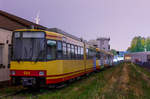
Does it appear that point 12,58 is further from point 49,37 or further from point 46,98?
point 46,98

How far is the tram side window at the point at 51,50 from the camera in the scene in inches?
400

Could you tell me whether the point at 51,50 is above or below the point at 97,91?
above

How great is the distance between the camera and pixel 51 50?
10.3m

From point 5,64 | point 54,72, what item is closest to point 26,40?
point 54,72

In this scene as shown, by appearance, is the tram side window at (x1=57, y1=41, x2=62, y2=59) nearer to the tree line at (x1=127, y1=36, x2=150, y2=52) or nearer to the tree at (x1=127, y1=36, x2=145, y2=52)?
the tree line at (x1=127, y1=36, x2=150, y2=52)

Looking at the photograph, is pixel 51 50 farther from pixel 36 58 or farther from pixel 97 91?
pixel 97 91

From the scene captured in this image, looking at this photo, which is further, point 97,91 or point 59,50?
point 59,50

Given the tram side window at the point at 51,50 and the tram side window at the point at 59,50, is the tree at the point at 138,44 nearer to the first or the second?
the tram side window at the point at 59,50

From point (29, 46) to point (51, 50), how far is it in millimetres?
1151

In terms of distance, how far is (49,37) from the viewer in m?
10.3

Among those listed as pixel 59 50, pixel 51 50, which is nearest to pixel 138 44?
pixel 59 50

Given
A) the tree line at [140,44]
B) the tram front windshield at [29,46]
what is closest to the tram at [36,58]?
the tram front windshield at [29,46]

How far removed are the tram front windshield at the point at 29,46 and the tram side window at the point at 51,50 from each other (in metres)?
0.28

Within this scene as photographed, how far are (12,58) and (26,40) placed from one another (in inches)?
47.7
